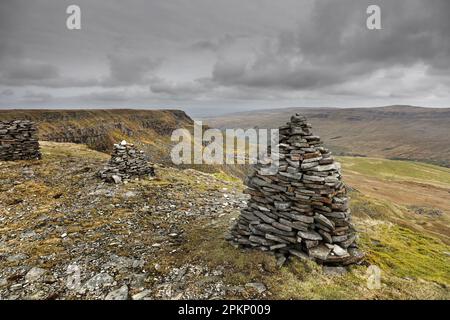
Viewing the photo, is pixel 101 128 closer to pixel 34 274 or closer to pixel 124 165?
pixel 124 165

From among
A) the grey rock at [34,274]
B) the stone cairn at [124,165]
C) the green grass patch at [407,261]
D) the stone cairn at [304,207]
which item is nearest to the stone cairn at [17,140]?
the stone cairn at [124,165]

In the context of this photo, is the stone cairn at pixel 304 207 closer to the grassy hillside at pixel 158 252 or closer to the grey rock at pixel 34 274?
the grassy hillside at pixel 158 252

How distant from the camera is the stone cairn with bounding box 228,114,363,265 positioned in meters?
11.5

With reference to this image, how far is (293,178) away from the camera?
11.7 metres

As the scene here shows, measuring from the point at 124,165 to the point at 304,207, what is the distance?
1813cm

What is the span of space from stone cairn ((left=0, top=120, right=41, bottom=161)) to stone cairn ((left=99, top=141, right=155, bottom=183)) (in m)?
11.8

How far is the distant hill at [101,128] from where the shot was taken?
79000 mm

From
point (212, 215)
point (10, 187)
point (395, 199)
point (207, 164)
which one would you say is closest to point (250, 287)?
point (212, 215)

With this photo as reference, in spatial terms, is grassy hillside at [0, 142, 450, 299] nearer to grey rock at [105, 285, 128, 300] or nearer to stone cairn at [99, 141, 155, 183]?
grey rock at [105, 285, 128, 300]

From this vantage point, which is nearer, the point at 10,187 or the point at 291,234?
the point at 291,234

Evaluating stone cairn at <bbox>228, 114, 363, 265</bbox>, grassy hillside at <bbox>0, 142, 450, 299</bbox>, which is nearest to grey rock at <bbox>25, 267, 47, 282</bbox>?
grassy hillside at <bbox>0, 142, 450, 299</bbox>

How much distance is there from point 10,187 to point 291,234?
22.3 metres

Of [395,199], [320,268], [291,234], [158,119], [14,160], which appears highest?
[158,119]
